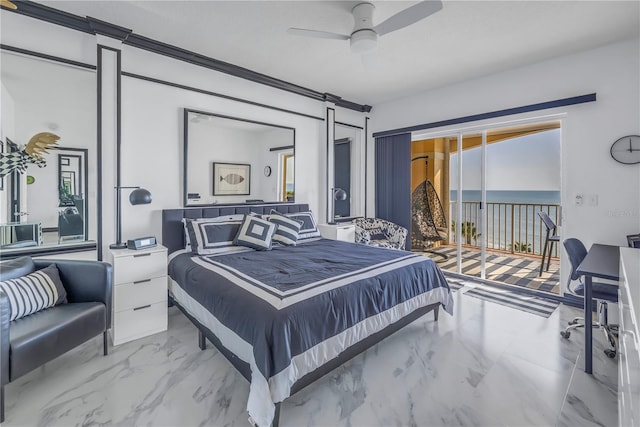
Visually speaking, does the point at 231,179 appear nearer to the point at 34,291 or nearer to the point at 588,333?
the point at 34,291

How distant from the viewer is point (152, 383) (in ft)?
6.71

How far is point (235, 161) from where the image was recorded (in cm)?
380

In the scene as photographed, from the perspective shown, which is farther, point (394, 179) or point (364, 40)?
point (394, 179)

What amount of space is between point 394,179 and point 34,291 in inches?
175

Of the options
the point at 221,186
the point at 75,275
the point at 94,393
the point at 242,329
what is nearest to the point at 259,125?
the point at 221,186

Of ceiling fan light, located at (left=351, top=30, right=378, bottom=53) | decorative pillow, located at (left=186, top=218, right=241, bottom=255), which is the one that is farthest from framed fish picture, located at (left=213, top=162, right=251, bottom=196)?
ceiling fan light, located at (left=351, top=30, right=378, bottom=53)

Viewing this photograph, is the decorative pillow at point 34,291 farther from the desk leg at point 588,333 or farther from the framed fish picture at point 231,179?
the desk leg at point 588,333

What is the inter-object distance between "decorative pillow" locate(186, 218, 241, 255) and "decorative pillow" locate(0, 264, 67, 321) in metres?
1.07

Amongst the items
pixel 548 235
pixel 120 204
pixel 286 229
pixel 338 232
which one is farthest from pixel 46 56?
pixel 548 235

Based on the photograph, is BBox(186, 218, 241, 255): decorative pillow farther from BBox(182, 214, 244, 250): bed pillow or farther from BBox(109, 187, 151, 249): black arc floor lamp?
BBox(109, 187, 151, 249): black arc floor lamp

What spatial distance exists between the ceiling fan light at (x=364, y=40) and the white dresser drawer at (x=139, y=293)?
8.46 ft

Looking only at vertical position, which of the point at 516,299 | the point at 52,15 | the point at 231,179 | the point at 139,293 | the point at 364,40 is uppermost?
the point at 52,15

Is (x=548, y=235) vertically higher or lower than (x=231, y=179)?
lower

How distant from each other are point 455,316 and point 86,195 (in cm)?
370
